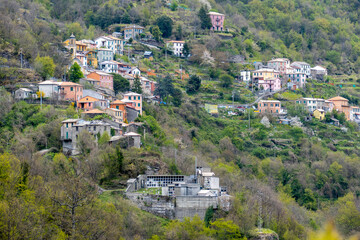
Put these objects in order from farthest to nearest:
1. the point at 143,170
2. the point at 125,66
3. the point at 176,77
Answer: the point at 176,77 → the point at 125,66 → the point at 143,170

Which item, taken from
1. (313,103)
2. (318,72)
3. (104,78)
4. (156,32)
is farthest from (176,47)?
(318,72)

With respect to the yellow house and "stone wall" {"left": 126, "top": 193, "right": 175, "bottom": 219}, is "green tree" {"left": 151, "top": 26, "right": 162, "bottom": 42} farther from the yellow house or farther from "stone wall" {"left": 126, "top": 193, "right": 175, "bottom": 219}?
"stone wall" {"left": 126, "top": 193, "right": 175, "bottom": 219}

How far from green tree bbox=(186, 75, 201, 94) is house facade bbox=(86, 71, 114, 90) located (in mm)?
13911

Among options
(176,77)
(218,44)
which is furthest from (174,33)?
(176,77)

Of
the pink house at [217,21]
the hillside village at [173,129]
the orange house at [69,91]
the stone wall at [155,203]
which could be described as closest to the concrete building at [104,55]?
the hillside village at [173,129]

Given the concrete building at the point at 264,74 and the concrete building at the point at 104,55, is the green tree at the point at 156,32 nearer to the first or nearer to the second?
the concrete building at the point at 104,55

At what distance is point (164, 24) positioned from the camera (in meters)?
89.1

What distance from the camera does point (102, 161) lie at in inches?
1757

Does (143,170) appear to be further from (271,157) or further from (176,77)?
(176,77)

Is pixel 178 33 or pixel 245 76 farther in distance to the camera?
pixel 178 33

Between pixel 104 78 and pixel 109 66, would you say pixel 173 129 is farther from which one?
pixel 109 66

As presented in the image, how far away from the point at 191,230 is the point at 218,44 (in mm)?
54437

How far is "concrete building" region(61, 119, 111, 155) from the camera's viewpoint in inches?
1898

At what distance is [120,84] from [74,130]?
668 inches
